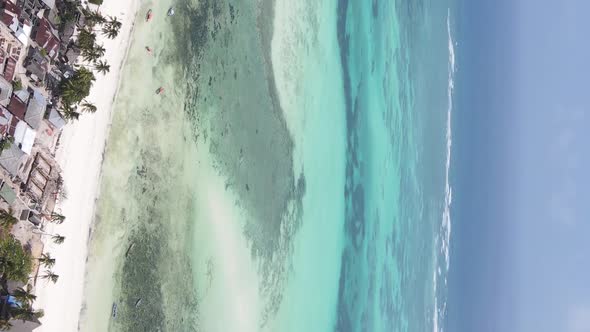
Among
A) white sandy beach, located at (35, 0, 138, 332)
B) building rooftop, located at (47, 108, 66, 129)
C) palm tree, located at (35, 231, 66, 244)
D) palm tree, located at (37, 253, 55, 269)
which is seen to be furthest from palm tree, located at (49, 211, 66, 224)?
building rooftop, located at (47, 108, 66, 129)

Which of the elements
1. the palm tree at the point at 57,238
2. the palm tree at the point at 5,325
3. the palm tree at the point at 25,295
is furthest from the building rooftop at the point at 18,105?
the palm tree at the point at 5,325

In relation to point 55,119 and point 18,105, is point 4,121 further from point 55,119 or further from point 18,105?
point 55,119

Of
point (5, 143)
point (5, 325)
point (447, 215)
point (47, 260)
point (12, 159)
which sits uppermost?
point (447, 215)

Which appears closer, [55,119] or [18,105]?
[18,105]

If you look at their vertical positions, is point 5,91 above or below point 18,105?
above

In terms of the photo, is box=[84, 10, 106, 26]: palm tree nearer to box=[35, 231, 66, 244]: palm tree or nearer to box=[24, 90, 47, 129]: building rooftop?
box=[24, 90, 47, 129]: building rooftop

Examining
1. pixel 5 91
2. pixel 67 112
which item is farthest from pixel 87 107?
pixel 5 91
